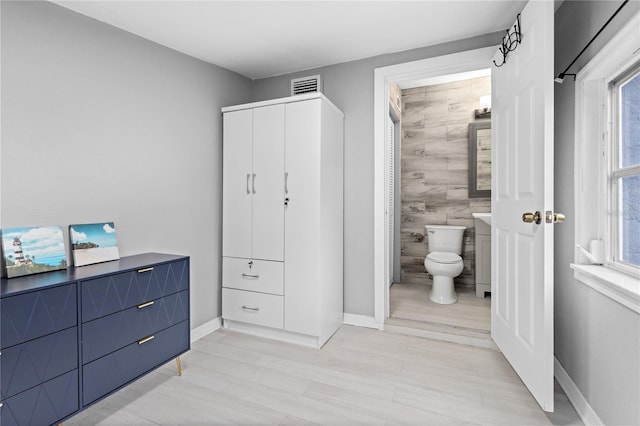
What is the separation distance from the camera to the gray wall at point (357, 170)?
2834 mm

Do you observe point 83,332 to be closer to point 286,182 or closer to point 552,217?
point 286,182

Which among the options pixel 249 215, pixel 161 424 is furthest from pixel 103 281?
pixel 249 215

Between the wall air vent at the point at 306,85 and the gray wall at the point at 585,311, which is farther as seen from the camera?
the wall air vent at the point at 306,85

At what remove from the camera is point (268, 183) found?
2633 millimetres

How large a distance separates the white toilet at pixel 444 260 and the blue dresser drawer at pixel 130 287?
243 centimetres

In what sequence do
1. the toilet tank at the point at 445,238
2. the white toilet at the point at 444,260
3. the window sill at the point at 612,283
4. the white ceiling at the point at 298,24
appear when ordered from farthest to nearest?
1. the toilet tank at the point at 445,238
2. the white toilet at the point at 444,260
3. the white ceiling at the point at 298,24
4. the window sill at the point at 612,283

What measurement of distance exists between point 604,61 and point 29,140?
2923mm

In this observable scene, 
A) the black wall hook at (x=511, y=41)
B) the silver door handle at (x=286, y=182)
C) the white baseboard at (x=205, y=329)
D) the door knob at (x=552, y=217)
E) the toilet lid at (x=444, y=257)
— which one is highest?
the black wall hook at (x=511, y=41)

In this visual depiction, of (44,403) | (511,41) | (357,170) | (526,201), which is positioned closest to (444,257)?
(357,170)

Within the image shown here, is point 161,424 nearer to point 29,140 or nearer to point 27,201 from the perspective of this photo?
point 27,201

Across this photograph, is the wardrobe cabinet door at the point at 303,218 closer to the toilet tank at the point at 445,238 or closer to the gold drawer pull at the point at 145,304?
the gold drawer pull at the point at 145,304

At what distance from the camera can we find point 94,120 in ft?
6.60

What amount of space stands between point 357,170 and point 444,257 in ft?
4.66

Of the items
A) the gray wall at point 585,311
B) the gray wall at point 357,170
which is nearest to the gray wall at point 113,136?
the gray wall at point 357,170
